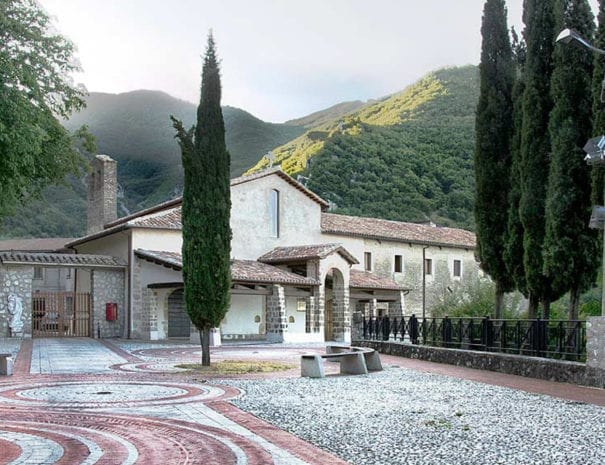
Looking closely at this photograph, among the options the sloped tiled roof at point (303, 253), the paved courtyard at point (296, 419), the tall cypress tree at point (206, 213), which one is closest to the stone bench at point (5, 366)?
the paved courtyard at point (296, 419)

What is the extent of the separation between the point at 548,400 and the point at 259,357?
35.9ft

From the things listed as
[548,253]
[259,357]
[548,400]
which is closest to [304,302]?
[259,357]

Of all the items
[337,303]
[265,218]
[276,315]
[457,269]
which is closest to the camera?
[276,315]

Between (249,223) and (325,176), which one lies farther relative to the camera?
(325,176)

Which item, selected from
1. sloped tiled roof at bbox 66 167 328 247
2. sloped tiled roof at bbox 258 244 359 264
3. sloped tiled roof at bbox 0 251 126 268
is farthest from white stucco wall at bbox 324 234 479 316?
sloped tiled roof at bbox 0 251 126 268

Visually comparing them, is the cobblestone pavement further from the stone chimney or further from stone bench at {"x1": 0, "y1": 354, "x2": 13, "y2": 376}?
the stone chimney

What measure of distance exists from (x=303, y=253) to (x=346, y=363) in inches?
663

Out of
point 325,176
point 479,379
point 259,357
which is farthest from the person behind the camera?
point 325,176

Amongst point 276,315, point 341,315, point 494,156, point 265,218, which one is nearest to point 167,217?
point 265,218

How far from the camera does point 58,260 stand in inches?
1142

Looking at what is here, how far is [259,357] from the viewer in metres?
20.4

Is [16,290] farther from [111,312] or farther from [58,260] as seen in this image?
[111,312]

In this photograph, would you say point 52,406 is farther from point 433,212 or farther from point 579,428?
point 433,212

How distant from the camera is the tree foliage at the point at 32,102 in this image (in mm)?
17812
